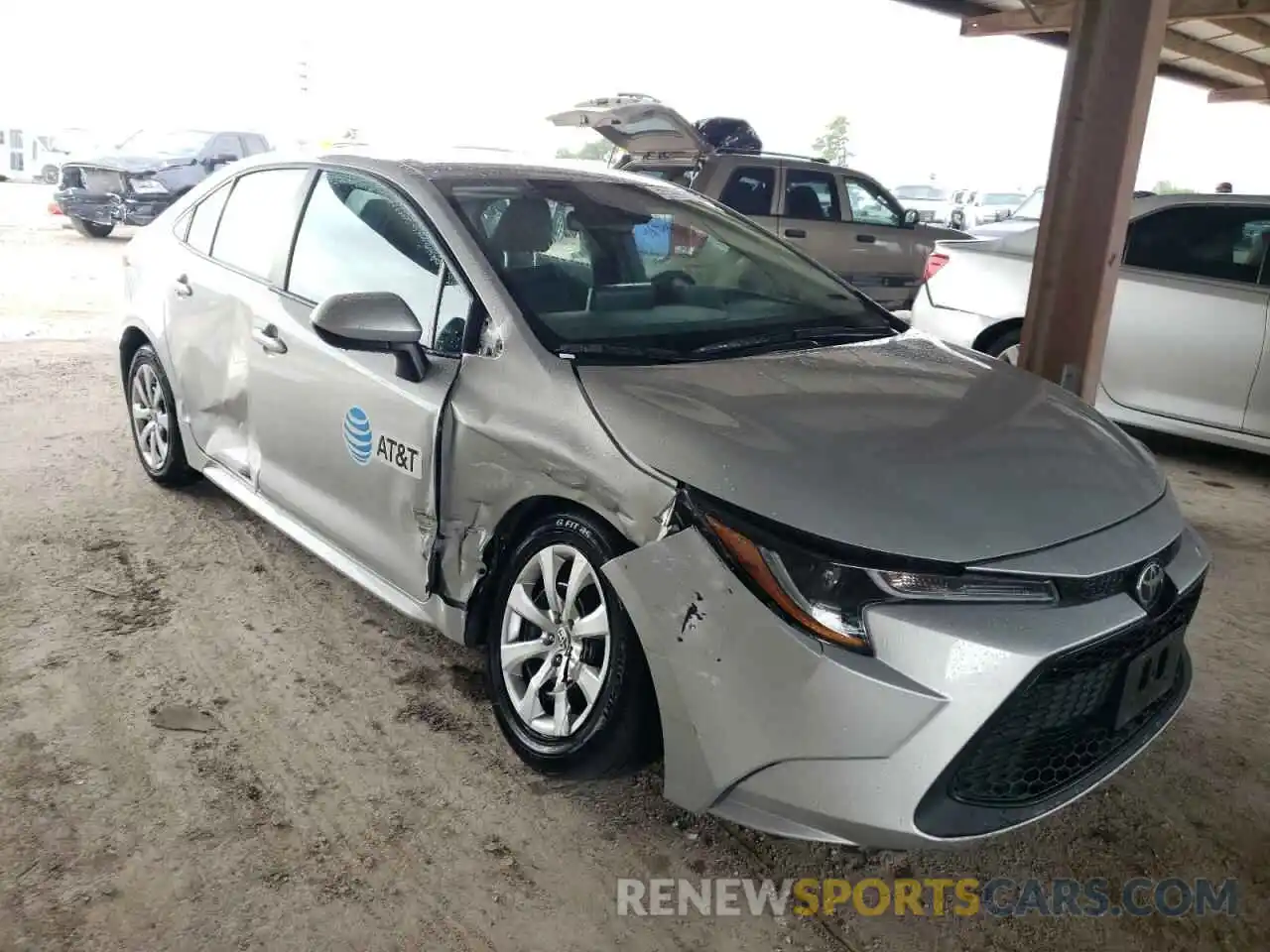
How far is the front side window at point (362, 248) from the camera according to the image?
113 inches

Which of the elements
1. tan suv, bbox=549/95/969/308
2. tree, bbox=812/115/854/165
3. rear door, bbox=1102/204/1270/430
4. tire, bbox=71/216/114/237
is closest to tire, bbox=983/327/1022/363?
rear door, bbox=1102/204/1270/430

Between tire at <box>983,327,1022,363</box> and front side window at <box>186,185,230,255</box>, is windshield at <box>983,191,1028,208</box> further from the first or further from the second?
front side window at <box>186,185,230,255</box>

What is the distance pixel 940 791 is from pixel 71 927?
5.74 feet

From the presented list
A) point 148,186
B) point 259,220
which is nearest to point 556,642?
point 259,220

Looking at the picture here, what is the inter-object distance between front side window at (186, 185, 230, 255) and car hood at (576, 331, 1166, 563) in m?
2.24

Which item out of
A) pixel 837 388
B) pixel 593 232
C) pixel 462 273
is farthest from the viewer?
pixel 593 232

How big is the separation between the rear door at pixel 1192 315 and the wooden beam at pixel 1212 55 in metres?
7.01

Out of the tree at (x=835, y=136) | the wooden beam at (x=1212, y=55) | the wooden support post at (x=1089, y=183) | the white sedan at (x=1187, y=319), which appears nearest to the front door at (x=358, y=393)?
the wooden support post at (x=1089, y=183)

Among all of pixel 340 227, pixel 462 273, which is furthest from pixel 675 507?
pixel 340 227

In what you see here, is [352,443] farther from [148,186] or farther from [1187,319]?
[148,186]

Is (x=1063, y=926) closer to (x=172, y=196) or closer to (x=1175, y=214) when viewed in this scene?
(x=1175, y=214)

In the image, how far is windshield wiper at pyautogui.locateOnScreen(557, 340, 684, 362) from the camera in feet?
8.36

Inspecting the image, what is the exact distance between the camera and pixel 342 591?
3.66 meters

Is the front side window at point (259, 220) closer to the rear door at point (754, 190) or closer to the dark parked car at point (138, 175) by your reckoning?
the rear door at point (754, 190)
